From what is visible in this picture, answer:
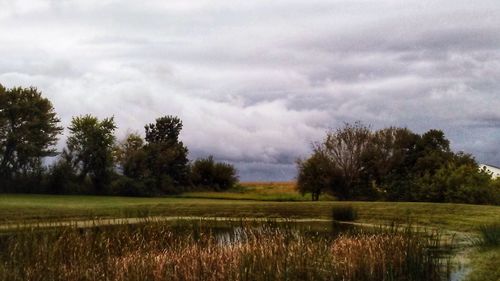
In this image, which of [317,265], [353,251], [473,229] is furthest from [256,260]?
[473,229]

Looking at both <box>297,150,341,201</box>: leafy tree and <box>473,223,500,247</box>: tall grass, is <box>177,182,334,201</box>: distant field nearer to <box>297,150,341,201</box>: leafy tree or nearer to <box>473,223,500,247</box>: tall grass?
<box>297,150,341,201</box>: leafy tree

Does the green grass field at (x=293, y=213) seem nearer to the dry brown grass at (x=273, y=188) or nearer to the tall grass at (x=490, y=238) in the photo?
the tall grass at (x=490, y=238)

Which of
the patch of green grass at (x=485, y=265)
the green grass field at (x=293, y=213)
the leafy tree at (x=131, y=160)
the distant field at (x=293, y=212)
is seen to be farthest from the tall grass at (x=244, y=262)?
the leafy tree at (x=131, y=160)

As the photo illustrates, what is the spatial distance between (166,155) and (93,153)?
8446 mm

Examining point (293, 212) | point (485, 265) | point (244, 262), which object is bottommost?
point (485, 265)

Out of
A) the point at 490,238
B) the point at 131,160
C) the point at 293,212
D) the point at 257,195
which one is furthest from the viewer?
the point at 131,160

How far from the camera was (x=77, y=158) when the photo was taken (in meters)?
59.0

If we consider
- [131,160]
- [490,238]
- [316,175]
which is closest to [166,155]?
[131,160]

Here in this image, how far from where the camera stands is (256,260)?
41.9ft

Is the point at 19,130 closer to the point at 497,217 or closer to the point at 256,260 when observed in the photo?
the point at 497,217

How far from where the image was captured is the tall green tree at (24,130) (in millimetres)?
58094

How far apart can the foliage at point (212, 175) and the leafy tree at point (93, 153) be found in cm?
1088

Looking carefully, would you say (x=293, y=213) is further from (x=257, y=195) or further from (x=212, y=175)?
(x=212, y=175)

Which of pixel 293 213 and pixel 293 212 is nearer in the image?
pixel 293 213
